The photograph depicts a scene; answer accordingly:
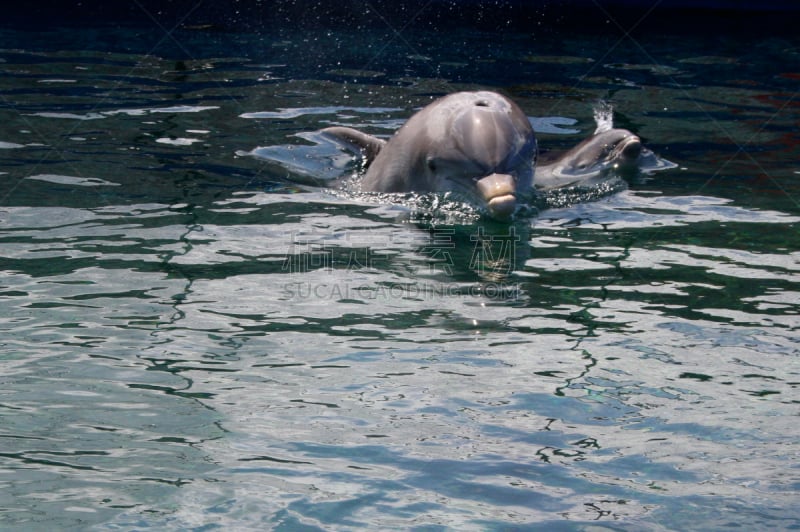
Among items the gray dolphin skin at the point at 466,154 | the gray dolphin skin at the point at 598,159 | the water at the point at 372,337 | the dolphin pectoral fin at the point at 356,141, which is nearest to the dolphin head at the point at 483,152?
the gray dolphin skin at the point at 466,154

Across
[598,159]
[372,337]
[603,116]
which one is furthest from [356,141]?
[372,337]

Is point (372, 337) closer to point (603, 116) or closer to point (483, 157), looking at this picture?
point (483, 157)

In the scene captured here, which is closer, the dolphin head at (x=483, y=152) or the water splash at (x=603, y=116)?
the dolphin head at (x=483, y=152)

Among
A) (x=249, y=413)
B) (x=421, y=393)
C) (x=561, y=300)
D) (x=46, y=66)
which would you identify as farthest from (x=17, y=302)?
(x=46, y=66)

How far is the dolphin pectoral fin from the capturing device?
7.75 meters

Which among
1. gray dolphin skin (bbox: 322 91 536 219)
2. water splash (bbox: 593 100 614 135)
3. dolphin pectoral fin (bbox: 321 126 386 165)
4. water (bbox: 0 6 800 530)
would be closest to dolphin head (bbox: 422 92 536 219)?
gray dolphin skin (bbox: 322 91 536 219)

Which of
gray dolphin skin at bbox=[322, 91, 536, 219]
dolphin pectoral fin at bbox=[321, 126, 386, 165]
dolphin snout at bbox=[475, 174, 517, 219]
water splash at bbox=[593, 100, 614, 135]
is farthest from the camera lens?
water splash at bbox=[593, 100, 614, 135]

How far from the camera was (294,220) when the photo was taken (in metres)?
6.42

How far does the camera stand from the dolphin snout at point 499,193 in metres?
6.05

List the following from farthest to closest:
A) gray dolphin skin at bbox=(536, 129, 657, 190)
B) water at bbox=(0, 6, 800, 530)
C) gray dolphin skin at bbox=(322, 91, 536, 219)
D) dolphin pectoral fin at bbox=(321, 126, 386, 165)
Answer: dolphin pectoral fin at bbox=(321, 126, 386, 165), gray dolphin skin at bbox=(536, 129, 657, 190), gray dolphin skin at bbox=(322, 91, 536, 219), water at bbox=(0, 6, 800, 530)

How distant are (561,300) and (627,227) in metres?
1.47

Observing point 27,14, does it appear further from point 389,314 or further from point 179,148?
point 389,314

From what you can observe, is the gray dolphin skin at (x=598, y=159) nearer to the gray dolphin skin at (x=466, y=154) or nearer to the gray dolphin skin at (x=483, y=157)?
the gray dolphin skin at (x=483, y=157)

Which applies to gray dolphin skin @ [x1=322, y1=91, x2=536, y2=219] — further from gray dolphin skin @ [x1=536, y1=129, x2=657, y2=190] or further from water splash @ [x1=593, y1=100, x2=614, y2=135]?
water splash @ [x1=593, y1=100, x2=614, y2=135]
